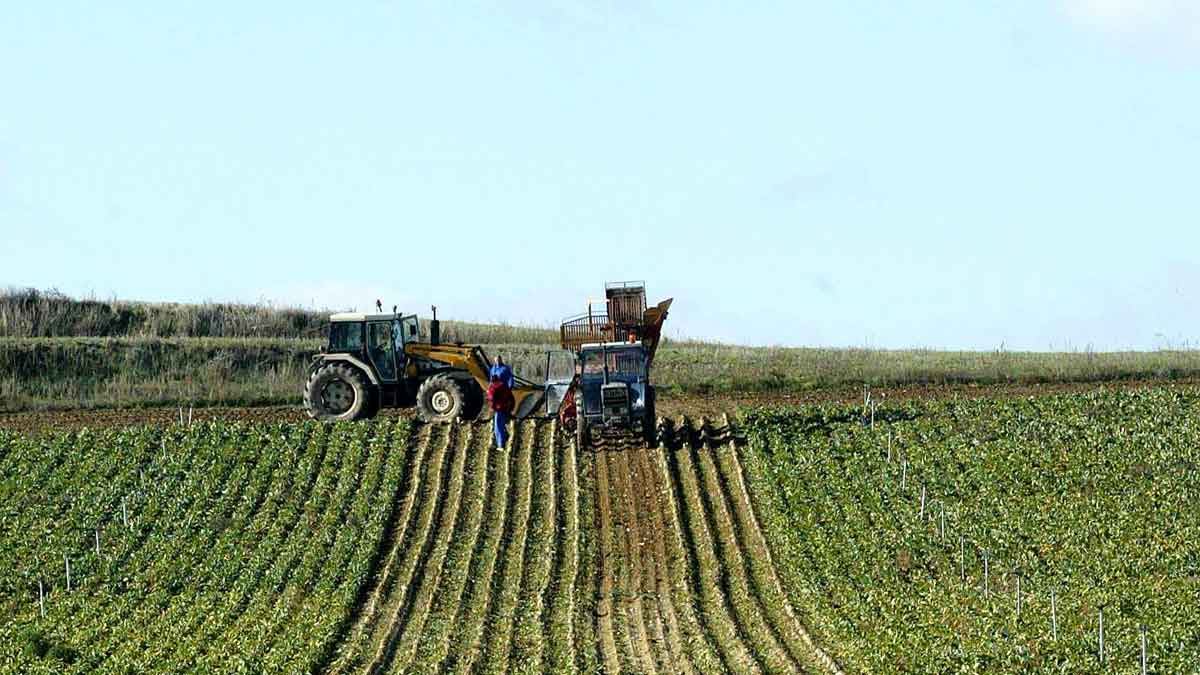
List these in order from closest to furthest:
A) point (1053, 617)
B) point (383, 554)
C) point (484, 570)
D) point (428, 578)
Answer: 1. point (1053, 617)
2. point (428, 578)
3. point (484, 570)
4. point (383, 554)

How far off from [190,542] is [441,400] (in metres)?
7.76

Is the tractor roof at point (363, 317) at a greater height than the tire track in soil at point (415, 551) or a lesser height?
greater

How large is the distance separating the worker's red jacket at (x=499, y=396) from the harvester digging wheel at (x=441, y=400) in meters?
1.89

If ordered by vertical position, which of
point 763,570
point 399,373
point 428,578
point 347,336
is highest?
point 347,336

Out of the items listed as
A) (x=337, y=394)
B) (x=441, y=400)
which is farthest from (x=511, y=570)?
(x=337, y=394)

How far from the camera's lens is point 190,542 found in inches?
1046

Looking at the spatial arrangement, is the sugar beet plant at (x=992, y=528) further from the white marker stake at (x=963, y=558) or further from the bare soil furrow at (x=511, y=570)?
the bare soil furrow at (x=511, y=570)

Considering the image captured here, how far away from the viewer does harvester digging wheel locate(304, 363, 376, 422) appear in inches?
1324

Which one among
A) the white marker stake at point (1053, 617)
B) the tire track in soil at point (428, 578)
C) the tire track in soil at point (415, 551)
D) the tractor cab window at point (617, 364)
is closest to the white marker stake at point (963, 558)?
the white marker stake at point (1053, 617)

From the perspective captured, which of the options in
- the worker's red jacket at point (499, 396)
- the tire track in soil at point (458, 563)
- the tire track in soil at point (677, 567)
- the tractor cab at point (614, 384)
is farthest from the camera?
A: the worker's red jacket at point (499, 396)

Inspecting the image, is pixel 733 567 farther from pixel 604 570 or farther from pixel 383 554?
pixel 383 554

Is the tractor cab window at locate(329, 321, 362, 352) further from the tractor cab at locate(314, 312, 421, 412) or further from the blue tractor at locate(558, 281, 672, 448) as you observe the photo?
the blue tractor at locate(558, 281, 672, 448)

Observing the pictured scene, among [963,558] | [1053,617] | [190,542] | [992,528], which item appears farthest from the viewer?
[190,542]

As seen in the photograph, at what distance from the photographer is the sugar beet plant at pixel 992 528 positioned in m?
20.4
